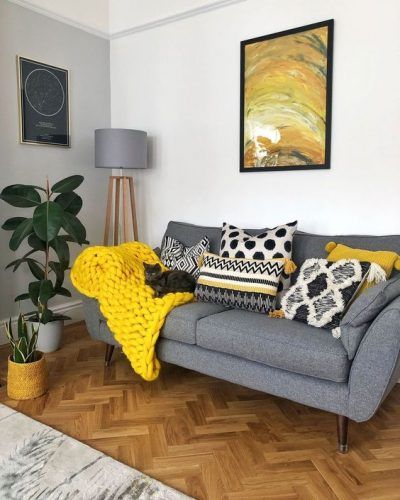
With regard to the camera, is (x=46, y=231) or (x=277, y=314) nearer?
(x=277, y=314)

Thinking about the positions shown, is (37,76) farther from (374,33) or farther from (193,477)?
(193,477)

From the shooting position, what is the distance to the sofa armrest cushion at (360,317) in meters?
1.85

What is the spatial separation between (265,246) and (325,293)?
1.86ft

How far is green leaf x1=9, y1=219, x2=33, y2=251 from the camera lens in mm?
2793

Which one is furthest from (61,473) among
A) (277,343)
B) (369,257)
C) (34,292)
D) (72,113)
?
(72,113)

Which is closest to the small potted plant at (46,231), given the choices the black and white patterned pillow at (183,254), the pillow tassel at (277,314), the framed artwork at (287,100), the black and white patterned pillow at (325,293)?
the black and white patterned pillow at (183,254)

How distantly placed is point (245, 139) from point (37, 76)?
64.5 inches

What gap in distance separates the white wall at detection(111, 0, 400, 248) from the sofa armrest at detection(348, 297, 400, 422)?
3.59 feet

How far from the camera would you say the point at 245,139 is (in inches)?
125

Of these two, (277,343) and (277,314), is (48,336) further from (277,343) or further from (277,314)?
(277,343)

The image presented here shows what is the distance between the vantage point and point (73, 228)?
289 centimetres

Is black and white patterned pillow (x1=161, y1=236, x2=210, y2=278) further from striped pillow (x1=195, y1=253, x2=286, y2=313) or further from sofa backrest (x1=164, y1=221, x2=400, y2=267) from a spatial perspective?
striped pillow (x1=195, y1=253, x2=286, y2=313)

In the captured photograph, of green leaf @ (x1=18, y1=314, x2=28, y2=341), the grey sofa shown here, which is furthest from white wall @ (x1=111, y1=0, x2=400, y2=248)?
green leaf @ (x1=18, y1=314, x2=28, y2=341)

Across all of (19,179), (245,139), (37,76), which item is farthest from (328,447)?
(37,76)
